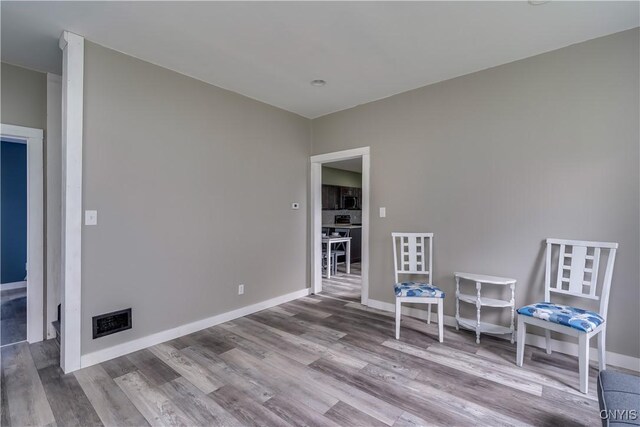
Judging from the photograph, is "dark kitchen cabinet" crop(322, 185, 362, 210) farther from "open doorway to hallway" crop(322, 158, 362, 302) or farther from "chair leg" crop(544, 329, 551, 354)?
"chair leg" crop(544, 329, 551, 354)

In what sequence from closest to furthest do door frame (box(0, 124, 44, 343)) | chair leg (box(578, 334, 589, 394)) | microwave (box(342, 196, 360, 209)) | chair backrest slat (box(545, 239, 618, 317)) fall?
chair leg (box(578, 334, 589, 394)), chair backrest slat (box(545, 239, 618, 317)), door frame (box(0, 124, 44, 343)), microwave (box(342, 196, 360, 209))

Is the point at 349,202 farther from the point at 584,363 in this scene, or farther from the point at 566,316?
the point at 584,363

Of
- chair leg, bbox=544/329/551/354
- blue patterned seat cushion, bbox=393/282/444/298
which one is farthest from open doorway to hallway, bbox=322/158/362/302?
chair leg, bbox=544/329/551/354

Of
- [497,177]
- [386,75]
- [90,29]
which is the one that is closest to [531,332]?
[497,177]

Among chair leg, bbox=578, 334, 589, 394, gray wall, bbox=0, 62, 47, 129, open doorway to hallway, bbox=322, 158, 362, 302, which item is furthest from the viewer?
open doorway to hallway, bbox=322, 158, 362, 302

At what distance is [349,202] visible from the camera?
827 cm

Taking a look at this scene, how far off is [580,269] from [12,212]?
7.55 m

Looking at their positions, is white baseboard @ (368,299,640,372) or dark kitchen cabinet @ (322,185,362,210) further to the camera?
dark kitchen cabinet @ (322,185,362,210)

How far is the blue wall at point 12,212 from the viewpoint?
4.69 metres

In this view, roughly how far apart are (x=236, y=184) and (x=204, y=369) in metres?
1.94

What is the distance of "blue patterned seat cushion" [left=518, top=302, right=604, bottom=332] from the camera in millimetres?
1968

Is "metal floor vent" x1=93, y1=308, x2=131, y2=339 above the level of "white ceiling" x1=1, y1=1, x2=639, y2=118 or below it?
below

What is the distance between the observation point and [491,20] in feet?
7.05

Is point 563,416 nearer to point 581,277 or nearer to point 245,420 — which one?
point 581,277
